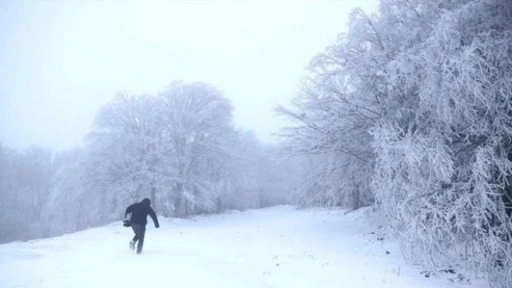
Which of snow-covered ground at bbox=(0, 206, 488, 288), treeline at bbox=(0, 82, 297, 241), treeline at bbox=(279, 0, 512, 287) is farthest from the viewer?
treeline at bbox=(0, 82, 297, 241)

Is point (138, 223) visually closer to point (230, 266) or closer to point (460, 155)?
point (230, 266)

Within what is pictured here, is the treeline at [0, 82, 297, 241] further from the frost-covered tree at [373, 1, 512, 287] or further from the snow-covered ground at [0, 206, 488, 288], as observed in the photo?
the frost-covered tree at [373, 1, 512, 287]

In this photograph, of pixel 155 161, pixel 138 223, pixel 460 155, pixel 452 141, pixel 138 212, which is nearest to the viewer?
pixel 460 155

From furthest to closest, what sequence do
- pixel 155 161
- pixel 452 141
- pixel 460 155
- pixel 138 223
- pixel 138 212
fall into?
1. pixel 155 161
2. pixel 138 212
3. pixel 138 223
4. pixel 452 141
5. pixel 460 155

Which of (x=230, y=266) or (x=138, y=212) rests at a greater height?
(x=138, y=212)

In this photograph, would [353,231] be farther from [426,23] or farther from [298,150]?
[426,23]

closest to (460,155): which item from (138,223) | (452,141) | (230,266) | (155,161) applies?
(452,141)

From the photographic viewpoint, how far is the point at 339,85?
45.0 feet

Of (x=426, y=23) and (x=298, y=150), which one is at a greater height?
(x=426, y=23)

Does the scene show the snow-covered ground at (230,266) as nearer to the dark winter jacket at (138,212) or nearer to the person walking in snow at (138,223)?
the person walking in snow at (138,223)

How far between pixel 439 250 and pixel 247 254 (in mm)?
5768

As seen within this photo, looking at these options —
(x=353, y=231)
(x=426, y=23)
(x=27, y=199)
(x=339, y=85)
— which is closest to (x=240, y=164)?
(x=353, y=231)

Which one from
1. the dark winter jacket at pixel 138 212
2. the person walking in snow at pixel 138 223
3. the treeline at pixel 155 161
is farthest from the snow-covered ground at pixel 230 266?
the treeline at pixel 155 161

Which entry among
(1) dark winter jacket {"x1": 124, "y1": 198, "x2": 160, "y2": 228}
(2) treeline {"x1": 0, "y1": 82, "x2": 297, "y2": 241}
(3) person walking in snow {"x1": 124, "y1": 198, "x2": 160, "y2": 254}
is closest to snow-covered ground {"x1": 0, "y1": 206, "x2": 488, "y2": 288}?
(3) person walking in snow {"x1": 124, "y1": 198, "x2": 160, "y2": 254}
